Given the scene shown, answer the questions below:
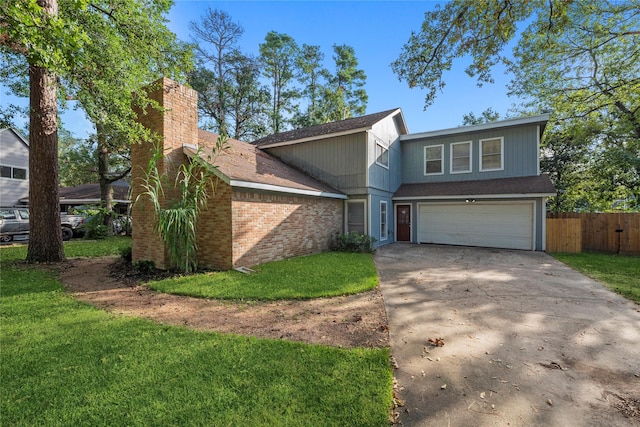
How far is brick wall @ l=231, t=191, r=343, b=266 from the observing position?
23.9 ft

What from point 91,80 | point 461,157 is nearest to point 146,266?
point 91,80

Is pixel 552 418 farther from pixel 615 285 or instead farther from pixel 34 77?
pixel 34 77

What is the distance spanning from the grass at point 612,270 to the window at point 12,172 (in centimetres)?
3006

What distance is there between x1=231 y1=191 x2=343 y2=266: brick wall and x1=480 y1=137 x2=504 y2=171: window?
7609 millimetres

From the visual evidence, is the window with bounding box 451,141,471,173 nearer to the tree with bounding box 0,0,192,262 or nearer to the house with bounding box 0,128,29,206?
the tree with bounding box 0,0,192,262

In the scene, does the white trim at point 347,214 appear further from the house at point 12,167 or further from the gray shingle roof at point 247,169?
the house at point 12,167

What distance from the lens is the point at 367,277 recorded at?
21.4ft

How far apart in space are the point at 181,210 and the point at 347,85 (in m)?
22.8

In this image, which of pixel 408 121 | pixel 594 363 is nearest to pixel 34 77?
pixel 594 363

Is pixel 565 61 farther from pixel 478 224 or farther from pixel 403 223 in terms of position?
pixel 403 223

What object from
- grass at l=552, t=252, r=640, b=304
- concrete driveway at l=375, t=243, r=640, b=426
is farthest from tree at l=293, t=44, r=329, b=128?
concrete driveway at l=375, t=243, r=640, b=426

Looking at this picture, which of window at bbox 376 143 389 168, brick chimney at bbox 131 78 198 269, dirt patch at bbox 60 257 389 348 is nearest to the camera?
dirt patch at bbox 60 257 389 348

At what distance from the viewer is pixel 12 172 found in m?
18.7

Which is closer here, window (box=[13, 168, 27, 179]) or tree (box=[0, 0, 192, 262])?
tree (box=[0, 0, 192, 262])
